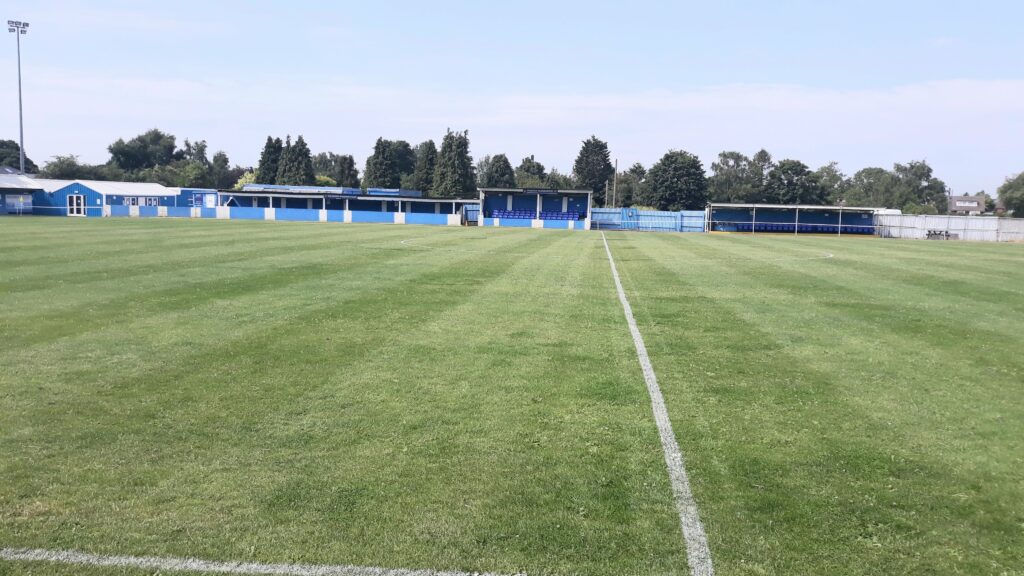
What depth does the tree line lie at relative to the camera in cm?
9950

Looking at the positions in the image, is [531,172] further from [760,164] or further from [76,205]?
[76,205]

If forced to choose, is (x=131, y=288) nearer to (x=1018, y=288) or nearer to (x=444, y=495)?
(x=444, y=495)

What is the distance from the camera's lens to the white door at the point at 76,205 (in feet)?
220

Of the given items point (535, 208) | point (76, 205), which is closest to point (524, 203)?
point (535, 208)

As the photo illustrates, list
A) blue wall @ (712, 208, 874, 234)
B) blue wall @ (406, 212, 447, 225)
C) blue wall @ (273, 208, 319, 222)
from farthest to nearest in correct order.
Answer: blue wall @ (712, 208, 874, 234)
blue wall @ (406, 212, 447, 225)
blue wall @ (273, 208, 319, 222)

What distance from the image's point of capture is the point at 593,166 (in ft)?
430

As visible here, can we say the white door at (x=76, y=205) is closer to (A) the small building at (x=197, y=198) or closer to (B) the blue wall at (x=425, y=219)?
(A) the small building at (x=197, y=198)

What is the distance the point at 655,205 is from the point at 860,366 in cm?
9599

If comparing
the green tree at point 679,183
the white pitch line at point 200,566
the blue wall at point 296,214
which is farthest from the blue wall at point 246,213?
the white pitch line at point 200,566

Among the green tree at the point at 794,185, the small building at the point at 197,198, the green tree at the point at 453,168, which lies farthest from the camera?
the green tree at the point at 453,168

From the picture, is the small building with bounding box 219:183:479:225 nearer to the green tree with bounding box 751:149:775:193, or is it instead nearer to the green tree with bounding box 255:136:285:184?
the green tree with bounding box 255:136:285:184

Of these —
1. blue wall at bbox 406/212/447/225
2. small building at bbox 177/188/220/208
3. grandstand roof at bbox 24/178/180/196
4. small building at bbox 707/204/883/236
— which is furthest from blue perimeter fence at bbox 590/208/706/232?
grandstand roof at bbox 24/178/180/196

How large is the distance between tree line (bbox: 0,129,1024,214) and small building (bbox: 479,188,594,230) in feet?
42.6

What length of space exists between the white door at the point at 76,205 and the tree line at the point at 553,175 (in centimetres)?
4162
